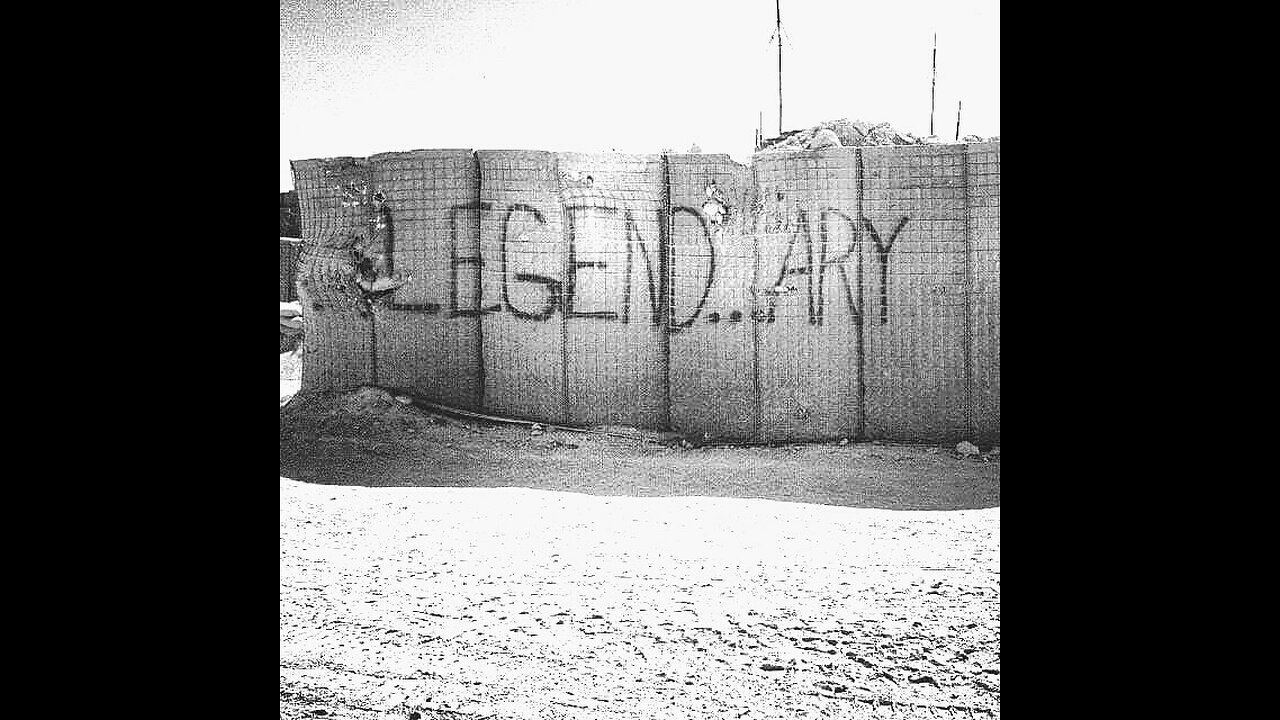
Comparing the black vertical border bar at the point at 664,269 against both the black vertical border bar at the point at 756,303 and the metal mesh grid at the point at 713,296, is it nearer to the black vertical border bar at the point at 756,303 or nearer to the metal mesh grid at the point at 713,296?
the metal mesh grid at the point at 713,296

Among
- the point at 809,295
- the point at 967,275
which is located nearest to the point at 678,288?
the point at 809,295

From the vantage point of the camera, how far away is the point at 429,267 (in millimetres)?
6289

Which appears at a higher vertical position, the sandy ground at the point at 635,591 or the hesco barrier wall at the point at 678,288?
the hesco barrier wall at the point at 678,288

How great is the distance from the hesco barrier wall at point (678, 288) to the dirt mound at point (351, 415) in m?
0.18

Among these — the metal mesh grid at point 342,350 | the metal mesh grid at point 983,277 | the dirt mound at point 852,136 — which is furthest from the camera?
the dirt mound at point 852,136

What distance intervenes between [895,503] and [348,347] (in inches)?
179

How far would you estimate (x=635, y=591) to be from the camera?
9.44 feet

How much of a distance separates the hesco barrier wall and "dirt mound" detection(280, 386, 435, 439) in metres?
0.18

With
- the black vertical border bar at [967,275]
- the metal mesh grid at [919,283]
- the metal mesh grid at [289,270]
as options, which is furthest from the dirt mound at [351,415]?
the metal mesh grid at [289,270]

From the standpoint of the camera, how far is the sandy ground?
213 centimetres

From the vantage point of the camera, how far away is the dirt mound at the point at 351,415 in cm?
589

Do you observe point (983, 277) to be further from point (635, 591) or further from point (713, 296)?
point (635, 591)

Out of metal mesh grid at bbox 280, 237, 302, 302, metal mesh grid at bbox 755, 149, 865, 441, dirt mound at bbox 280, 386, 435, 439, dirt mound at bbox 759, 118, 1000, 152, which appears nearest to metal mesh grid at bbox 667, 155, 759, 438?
metal mesh grid at bbox 755, 149, 865, 441
